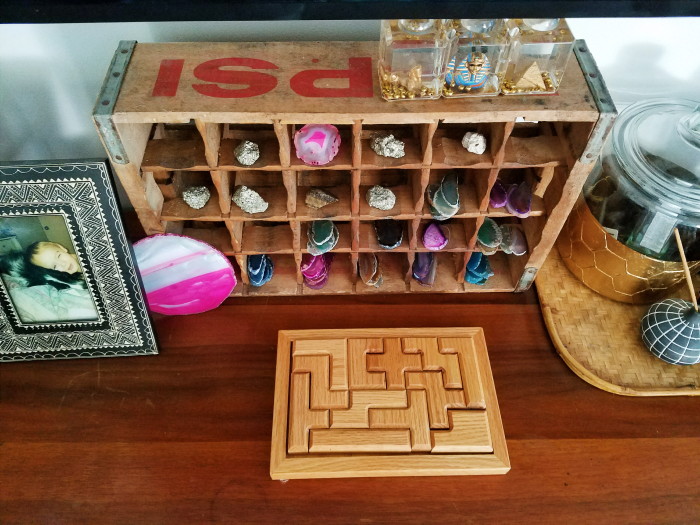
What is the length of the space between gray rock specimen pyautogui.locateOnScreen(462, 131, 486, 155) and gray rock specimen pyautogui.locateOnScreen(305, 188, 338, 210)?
24 centimetres

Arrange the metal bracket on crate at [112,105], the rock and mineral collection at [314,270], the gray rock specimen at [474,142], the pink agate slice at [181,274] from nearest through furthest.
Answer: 1. the metal bracket on crate at [112,105]
2. the gray rock specimen at [474,142]
3. the pink agate slice at [181,274]
4. the rock and mineral collection at [314,270]

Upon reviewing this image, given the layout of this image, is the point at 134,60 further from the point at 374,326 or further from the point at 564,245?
A: the point at 564,245

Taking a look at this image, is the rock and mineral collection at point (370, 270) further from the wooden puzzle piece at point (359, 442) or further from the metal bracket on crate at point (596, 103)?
the metal bracket on crate at point (596, 103)

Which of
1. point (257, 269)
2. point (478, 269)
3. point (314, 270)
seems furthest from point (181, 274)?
point (478, 269)

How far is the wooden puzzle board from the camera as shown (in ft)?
3.04

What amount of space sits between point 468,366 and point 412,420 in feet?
0.46

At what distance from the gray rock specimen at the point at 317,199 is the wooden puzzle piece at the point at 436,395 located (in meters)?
0.32

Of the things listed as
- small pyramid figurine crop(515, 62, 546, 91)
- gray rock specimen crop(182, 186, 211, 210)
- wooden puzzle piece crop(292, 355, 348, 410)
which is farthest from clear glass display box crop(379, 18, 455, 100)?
wooden puzzle piece crop(292, 355, 348, 410)

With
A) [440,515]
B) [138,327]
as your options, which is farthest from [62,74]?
[440,515]

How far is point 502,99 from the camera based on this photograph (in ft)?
2.85

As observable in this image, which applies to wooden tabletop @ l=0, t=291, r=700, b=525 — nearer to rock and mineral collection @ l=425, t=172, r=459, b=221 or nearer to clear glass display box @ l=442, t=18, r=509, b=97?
rock and mineral collection @ l=425, t=172, r=459, b=221

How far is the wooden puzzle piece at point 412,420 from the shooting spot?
94 cm

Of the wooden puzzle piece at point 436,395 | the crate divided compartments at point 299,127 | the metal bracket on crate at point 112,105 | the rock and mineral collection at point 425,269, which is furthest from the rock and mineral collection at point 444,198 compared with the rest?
the metal bracket on crate at point 112,105

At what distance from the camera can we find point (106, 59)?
1044 mm
